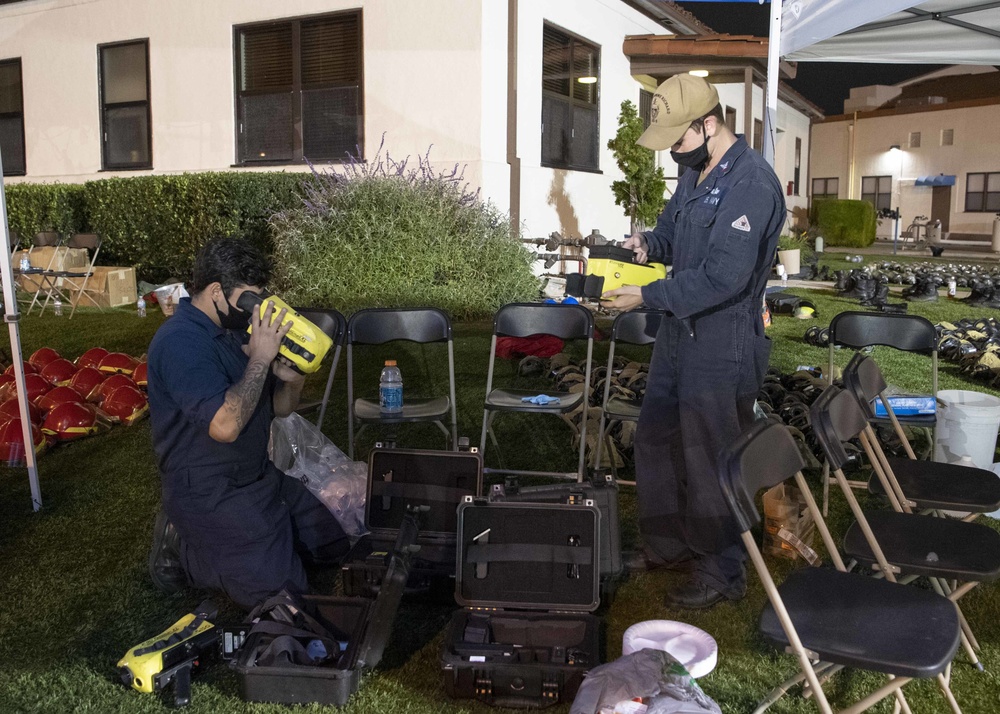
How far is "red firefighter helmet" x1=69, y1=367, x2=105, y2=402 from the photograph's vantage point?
19.7ft

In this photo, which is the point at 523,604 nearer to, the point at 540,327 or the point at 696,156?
the point at 696,156

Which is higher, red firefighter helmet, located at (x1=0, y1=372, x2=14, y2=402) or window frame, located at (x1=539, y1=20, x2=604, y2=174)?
Answer: window frame, located at (x1=539, y1=20, x2=604, y2=174)

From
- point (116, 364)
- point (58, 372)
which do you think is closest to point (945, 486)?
point (116, 364)

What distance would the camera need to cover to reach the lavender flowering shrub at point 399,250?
345 inches

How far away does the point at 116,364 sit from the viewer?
6.50 m

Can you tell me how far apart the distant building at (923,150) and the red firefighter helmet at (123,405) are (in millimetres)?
34086

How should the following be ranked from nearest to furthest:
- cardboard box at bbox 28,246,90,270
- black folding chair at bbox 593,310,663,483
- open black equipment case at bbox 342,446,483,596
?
open black equipment case at bbox 342,446,483,596, black folding chair at bbox 593,310,663,483, cardboard box at bbox 28,246,90,270

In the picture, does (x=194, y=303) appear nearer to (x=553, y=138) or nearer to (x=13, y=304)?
(x=13, y=304)

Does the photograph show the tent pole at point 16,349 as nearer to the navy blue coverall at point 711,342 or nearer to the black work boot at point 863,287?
the navy blue coverall at point 711,342

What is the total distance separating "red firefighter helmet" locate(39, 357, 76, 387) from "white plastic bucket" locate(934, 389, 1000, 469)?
217 inches

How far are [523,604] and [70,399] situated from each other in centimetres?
389

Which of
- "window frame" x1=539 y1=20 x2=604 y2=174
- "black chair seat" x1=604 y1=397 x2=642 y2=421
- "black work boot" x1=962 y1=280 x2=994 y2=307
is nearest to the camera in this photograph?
"black chair seat" x1=604 y1=397 x2=642 y2=421

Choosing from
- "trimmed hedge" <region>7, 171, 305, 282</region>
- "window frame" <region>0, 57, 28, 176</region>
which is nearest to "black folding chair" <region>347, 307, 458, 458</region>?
"trimmed hedge" <region>7, 171, 305, 282</region>

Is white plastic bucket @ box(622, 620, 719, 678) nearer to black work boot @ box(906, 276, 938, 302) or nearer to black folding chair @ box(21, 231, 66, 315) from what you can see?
black work boot @ box(906, 276, 938, 302)
